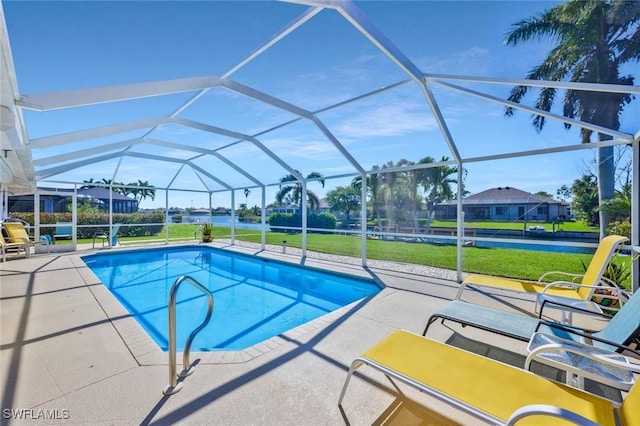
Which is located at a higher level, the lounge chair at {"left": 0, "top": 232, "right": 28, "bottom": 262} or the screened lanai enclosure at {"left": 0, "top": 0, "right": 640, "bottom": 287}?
the screened lanai enclosure at {"left": 0, "top": 0, "right": 640, "bottom": 287}

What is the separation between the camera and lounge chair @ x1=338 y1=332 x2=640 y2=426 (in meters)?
1.51

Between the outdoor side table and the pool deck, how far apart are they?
29.9 inches

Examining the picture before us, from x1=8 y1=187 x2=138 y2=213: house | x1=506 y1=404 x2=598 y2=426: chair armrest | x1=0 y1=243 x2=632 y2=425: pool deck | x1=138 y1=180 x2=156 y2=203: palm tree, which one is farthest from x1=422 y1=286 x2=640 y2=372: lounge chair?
x1=8 y1=187 x2=138 y2=213: house

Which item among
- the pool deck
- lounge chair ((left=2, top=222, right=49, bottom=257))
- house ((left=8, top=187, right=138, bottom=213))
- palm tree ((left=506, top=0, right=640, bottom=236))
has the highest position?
palm tree ((left=506, top=0, right=640, bottom=236))

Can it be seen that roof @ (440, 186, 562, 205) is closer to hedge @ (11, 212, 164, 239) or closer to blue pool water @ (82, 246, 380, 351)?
blue pool water @ (82, 246, 380, 351)

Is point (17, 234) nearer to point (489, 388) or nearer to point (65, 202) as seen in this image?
point (65, 202)

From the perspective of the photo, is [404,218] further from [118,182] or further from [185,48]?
[118,182]

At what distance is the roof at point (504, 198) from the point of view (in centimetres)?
639

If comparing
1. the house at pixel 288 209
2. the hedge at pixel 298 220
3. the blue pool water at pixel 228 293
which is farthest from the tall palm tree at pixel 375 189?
the blue pool water at pixel 228 293

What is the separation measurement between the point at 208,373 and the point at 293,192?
358 inches

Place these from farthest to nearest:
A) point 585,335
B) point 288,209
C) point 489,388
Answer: point 288,209 → point 585,335 → point 489,388

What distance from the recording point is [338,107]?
20.1 feet

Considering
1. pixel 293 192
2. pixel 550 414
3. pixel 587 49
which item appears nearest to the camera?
pixel 550 414

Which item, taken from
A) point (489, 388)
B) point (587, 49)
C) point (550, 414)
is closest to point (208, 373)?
point (489, 388)
